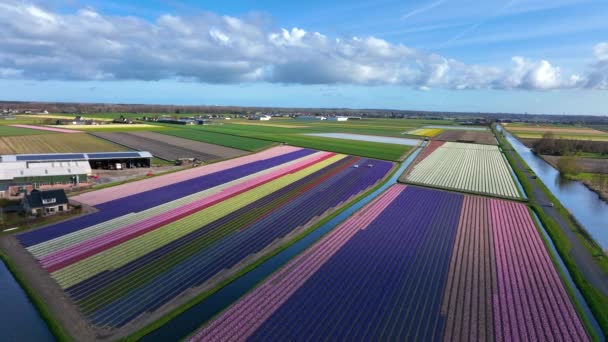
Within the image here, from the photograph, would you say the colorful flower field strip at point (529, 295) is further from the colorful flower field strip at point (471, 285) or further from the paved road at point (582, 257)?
the paved road at point (582, 257)

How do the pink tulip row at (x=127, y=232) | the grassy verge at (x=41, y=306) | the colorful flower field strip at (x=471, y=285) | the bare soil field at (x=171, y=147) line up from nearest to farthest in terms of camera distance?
the grassy verge at (x=41, y=306), the colorful flower field strip at (x=471, y=285), the pink tulip row at (x=127, y=232), the bare soil field at (x=171, y=147)

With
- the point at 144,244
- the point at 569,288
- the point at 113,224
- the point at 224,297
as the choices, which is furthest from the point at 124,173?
the point at 569,288

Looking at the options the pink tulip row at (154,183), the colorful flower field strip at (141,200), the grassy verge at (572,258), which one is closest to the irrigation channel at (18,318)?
the colorful flower field strip at (141,200)

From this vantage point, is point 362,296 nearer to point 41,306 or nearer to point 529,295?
point 529,295

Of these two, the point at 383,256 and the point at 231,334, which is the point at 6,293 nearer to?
the point at 231,334

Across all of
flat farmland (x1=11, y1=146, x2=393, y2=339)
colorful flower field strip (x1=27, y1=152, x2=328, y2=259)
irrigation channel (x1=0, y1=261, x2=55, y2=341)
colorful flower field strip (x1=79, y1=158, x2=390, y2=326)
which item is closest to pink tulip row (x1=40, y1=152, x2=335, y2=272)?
flat farmland (x1=11, y1=146, x2=393, y2=339)
